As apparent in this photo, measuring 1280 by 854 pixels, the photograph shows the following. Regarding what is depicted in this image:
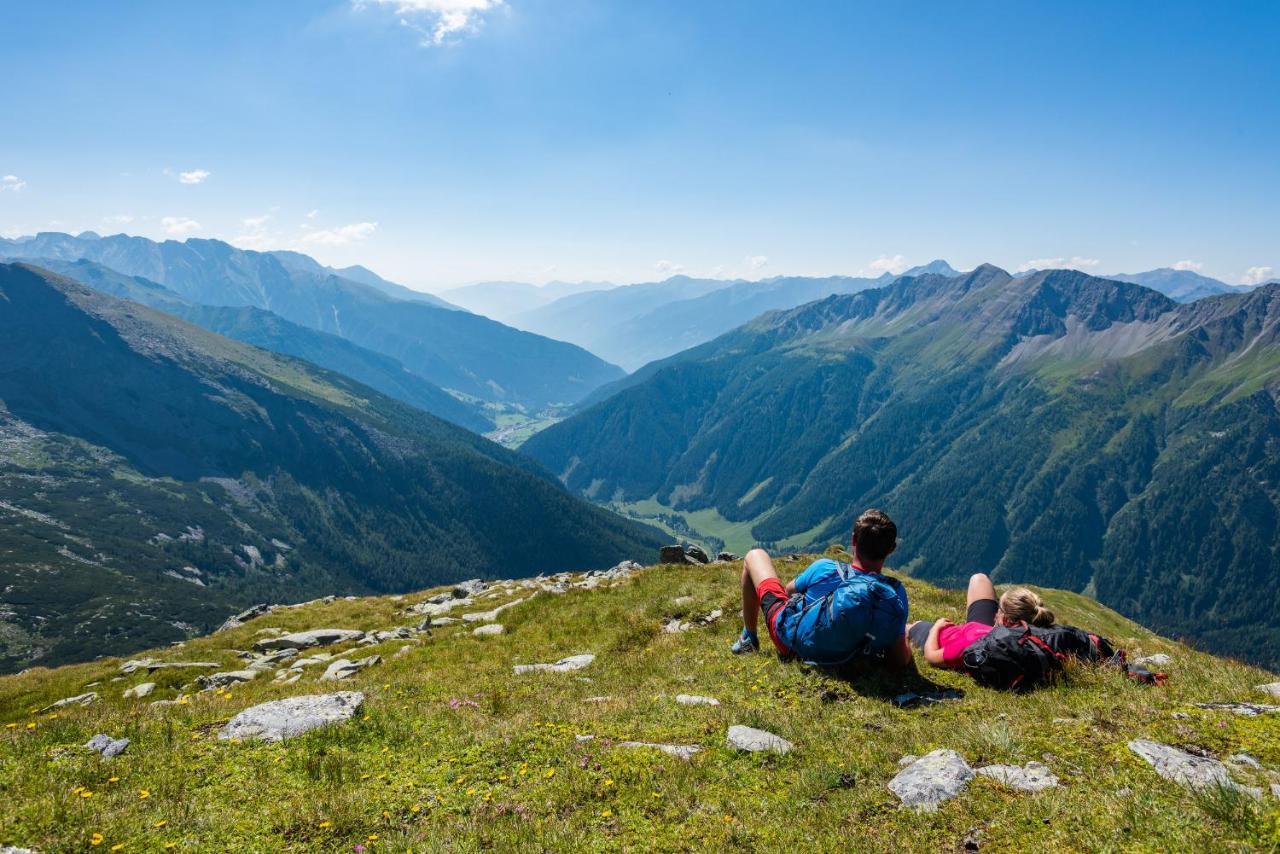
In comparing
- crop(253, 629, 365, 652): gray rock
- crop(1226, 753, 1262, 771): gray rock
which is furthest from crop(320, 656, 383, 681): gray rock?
crop(1226, 753, 1262, 771): gray rock

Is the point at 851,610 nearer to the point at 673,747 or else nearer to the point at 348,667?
the point at 673,747

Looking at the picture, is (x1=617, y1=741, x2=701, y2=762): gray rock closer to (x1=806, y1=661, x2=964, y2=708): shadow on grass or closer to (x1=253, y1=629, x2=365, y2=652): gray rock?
(x1=806, y1=661, x2=964, y2=708): shadow on grass

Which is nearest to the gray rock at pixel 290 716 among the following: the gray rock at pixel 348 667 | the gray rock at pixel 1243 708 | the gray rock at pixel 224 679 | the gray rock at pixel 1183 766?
the gray rock at pixel 348 667

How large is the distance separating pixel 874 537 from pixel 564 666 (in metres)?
8.91

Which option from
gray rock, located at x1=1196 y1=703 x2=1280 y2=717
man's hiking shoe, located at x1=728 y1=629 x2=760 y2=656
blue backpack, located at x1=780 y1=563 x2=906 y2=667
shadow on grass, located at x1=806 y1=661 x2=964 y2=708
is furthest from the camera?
man's hiking shoe, located at x1=728 y1=629 x2=760 y2=656

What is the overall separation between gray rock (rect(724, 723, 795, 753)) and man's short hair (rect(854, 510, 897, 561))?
157 inches

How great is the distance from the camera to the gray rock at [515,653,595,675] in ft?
52.0

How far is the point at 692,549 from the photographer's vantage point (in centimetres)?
3588

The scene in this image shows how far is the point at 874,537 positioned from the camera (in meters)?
11.7

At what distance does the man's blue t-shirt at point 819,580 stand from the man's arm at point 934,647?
5.96ft

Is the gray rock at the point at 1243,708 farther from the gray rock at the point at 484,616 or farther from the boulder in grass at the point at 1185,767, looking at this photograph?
the gray rock at the point at 484,616

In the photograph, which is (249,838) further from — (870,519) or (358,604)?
(358,604)

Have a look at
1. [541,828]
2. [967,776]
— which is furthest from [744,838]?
[967,776]

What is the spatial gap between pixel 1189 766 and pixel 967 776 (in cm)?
244
